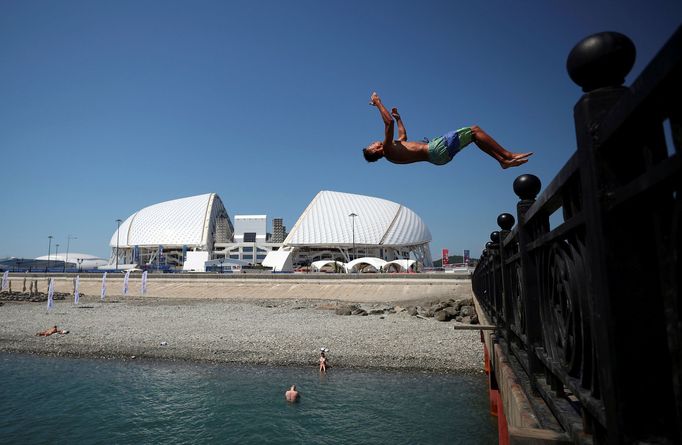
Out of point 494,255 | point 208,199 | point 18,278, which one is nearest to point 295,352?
point 494,255

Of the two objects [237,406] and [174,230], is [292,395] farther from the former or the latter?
[174,230]

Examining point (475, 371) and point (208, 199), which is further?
point (208, 199)

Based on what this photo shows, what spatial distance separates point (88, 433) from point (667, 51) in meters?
14.7

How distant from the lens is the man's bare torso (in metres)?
5.36

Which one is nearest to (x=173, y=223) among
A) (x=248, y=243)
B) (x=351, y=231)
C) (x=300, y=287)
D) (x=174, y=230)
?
(x=174, y=230)

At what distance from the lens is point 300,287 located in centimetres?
3809

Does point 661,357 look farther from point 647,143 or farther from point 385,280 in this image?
point 385,280

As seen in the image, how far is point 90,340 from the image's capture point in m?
21.9

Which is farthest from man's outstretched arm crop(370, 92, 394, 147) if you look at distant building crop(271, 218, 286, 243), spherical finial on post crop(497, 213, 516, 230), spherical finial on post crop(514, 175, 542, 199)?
distant building crop(271, 218, 286, 243)

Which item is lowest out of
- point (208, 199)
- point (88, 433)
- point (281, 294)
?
point (88, 433)

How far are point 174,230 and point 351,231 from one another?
42.0 m

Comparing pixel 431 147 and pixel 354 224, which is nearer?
pixel 431 147

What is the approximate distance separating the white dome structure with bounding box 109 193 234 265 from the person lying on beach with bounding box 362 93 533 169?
95.5 metres

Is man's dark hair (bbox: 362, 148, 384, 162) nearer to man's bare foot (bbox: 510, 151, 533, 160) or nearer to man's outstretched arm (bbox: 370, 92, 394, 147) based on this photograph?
man's outstretched arm (bbox: 370, 92, 394, 147)
